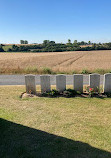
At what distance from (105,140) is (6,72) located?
13.4m

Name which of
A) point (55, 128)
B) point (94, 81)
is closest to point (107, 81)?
point (94, 81)

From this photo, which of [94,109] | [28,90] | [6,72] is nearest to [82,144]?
[94,109]

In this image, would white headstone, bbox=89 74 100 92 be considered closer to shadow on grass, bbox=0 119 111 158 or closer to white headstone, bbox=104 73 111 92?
white headstone, bbox=104 73 111 92

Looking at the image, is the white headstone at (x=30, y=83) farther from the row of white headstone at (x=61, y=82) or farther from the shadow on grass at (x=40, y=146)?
the shadow on grass at (x=40, y=146)

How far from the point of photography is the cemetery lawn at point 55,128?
362 centimetres

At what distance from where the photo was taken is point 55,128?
4605 mm

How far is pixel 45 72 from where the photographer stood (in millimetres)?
15336

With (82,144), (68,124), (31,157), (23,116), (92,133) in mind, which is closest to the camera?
(31,157)

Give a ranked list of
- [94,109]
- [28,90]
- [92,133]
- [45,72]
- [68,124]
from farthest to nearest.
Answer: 1. [45,72]
2. [28,90]
3. [94,109]
4. [68,124]
5. [92,133]

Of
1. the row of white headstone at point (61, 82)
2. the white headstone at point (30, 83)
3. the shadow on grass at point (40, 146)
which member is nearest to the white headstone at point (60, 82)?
the row of white headstone at point (61, 82)

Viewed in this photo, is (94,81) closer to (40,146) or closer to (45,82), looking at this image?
(45,82)

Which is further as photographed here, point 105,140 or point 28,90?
point 28,90

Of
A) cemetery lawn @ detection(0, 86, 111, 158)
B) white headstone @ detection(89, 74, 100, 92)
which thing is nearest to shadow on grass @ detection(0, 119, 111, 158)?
cemetery lawn @ detection(0, 86, 111, 158)

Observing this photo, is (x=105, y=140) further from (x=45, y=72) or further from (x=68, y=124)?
(x=45, y=72)
